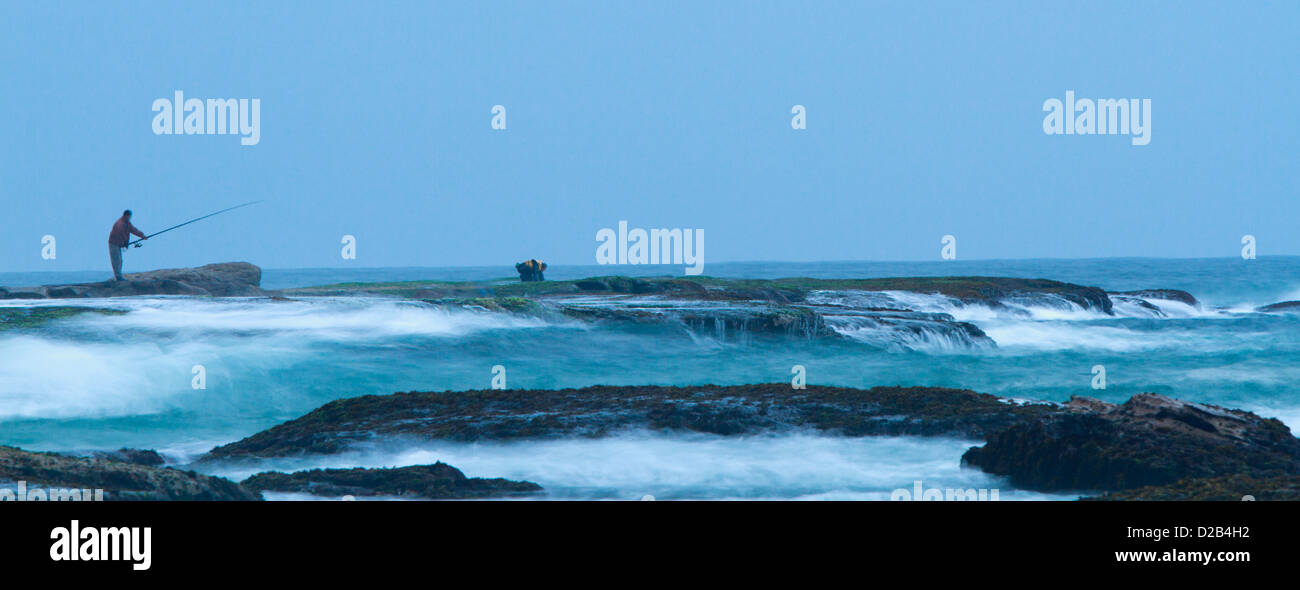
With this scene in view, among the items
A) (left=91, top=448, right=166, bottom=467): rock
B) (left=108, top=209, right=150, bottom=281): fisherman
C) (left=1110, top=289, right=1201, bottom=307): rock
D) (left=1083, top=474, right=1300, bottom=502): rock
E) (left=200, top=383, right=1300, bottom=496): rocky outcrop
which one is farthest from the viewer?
(left=1110, top=289, right=1201, bottom=307): rock

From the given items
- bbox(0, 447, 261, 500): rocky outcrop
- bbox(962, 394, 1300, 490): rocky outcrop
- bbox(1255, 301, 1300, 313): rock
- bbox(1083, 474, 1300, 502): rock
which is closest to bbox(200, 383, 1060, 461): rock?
bbox(962, 394, 1300, 490): rocky outcrop

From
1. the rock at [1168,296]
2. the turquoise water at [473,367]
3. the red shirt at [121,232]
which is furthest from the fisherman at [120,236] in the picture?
the rock at [1168,296]

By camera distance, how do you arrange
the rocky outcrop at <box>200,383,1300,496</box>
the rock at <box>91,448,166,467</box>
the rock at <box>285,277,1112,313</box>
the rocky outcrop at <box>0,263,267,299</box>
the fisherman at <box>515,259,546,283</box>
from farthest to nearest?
the fisherman at <box>515,259,546,283</box> < the rock at <box>285,277,1112,313</box> < the rocky outcrop at <box>0,263,267,299</box> < the rock at <box>91,448,166,467</box> < the rocky outcrop at <box>200,383,1300,496</box>

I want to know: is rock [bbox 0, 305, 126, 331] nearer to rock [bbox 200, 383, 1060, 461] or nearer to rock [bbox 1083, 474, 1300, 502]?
rock [bbox 200, 383, 1060, 461]

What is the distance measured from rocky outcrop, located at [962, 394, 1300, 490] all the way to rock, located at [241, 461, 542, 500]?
475 cm

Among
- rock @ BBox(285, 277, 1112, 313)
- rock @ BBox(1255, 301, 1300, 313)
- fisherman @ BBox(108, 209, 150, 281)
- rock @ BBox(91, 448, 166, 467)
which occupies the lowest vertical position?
rock @ BBox(91, 448, 166, 467)

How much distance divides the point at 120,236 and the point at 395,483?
1740cm

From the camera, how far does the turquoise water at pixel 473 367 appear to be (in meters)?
12.8

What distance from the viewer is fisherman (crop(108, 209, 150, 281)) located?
2389 cm

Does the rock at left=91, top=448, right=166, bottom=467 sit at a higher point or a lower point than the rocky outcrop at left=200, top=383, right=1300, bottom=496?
lower
